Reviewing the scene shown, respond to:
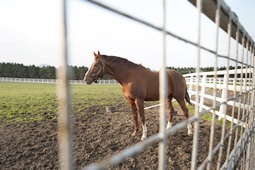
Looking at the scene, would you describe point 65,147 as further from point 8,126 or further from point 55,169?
point 8,126

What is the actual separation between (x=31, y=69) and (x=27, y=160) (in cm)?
4802

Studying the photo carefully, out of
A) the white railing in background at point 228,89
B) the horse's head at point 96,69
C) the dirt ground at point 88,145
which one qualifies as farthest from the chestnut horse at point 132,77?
the white railing in background at point 228,89

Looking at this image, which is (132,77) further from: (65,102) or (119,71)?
(65,102)

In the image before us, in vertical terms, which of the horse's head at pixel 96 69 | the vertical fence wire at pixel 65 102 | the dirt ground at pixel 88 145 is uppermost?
the horse's head at pixel 96 69

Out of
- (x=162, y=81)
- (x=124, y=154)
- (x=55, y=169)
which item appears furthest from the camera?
(x=55, y=169)

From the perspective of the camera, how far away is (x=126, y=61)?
4070mm

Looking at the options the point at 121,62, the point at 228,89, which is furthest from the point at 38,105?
the point at 228,89

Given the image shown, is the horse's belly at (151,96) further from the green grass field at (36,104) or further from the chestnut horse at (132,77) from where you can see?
the green grass field at (36,104)

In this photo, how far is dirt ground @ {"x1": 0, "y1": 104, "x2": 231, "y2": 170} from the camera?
2.74 m

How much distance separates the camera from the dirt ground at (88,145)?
2.74 metres

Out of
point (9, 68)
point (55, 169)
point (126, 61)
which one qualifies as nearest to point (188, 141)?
point (126, 61)

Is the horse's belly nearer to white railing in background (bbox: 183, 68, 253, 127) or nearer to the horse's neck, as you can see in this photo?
the horse's neck

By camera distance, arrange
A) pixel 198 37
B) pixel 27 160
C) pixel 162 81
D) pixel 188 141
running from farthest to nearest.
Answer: pixel 188 141 → pixel 27 160 → pixel 198 37 → pixel 162 81

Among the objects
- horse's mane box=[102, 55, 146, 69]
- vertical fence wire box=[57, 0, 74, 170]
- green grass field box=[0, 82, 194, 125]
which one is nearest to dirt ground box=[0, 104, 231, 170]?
green grass field box=[0, 82, 194, 125]
